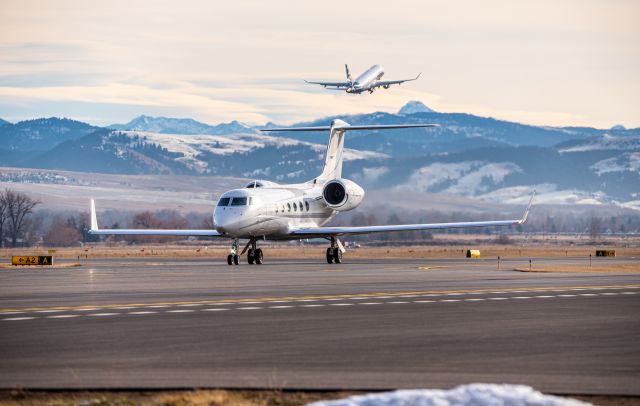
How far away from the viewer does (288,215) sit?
220 ft

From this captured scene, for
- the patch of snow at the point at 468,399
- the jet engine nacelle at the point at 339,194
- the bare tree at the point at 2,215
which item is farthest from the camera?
the bare tree at the point at 2,215

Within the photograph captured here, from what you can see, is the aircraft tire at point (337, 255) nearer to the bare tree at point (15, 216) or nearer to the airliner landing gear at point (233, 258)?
the airliner landing gear at point (233, 258)

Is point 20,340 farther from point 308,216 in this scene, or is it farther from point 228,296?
point 308,216

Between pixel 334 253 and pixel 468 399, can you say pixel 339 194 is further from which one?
pixel 468 399

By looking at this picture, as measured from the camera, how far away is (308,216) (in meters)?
69.9

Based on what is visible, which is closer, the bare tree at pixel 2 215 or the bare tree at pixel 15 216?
the bare tree at pixel 15 216

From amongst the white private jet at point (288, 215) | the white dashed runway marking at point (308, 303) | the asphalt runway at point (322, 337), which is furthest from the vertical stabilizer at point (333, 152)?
the white dashed runway marking at point (308, 303)

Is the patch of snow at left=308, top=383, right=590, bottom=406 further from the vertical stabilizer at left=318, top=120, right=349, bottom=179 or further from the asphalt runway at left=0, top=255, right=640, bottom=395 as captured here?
the vertical stabilizer at left=318, top=120, right=349, bottom=179

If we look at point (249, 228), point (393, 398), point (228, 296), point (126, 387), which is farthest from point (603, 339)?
point (249, 228)

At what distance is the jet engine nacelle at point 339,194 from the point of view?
7088 cm

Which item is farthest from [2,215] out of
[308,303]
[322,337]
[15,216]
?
[322,337]

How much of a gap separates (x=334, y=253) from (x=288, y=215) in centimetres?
359

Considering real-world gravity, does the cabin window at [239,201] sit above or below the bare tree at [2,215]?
below

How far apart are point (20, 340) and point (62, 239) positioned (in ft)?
483
